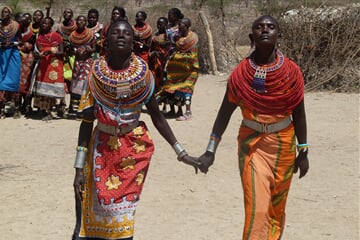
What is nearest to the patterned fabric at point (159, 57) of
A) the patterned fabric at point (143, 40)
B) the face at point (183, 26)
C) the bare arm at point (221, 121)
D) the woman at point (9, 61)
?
the patterned fabric at point (143, 40)

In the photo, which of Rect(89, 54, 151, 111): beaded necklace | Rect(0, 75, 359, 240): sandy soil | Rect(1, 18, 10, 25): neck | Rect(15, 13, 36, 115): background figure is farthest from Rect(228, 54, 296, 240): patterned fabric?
Rect(15, 13, 36, 115): background figure

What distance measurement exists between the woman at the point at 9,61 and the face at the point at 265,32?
676 centimetres

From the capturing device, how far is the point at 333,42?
12961 mm

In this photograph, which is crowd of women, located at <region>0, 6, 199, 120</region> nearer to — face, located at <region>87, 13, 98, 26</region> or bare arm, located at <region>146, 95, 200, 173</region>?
face, located at <region>87, 13, 98, 26</region>

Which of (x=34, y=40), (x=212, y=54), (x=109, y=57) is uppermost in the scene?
(x=109, y=57)

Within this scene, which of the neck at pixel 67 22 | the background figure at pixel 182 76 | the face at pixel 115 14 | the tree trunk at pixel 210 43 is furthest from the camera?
the tree trunk at pixel 210 43

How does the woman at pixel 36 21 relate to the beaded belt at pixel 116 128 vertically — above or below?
below

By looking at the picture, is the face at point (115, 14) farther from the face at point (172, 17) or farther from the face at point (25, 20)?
the face at point (25, 20)

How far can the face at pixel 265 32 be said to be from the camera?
12.7 ft

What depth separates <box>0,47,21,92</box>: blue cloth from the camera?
33.4 ft

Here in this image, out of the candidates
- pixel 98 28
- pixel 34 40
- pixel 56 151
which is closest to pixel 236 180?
pixel 56 151

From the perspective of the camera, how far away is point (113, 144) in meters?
3.79

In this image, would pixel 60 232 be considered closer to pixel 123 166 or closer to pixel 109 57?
pixel 123 166

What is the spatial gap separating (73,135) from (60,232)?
4098 millimetres
